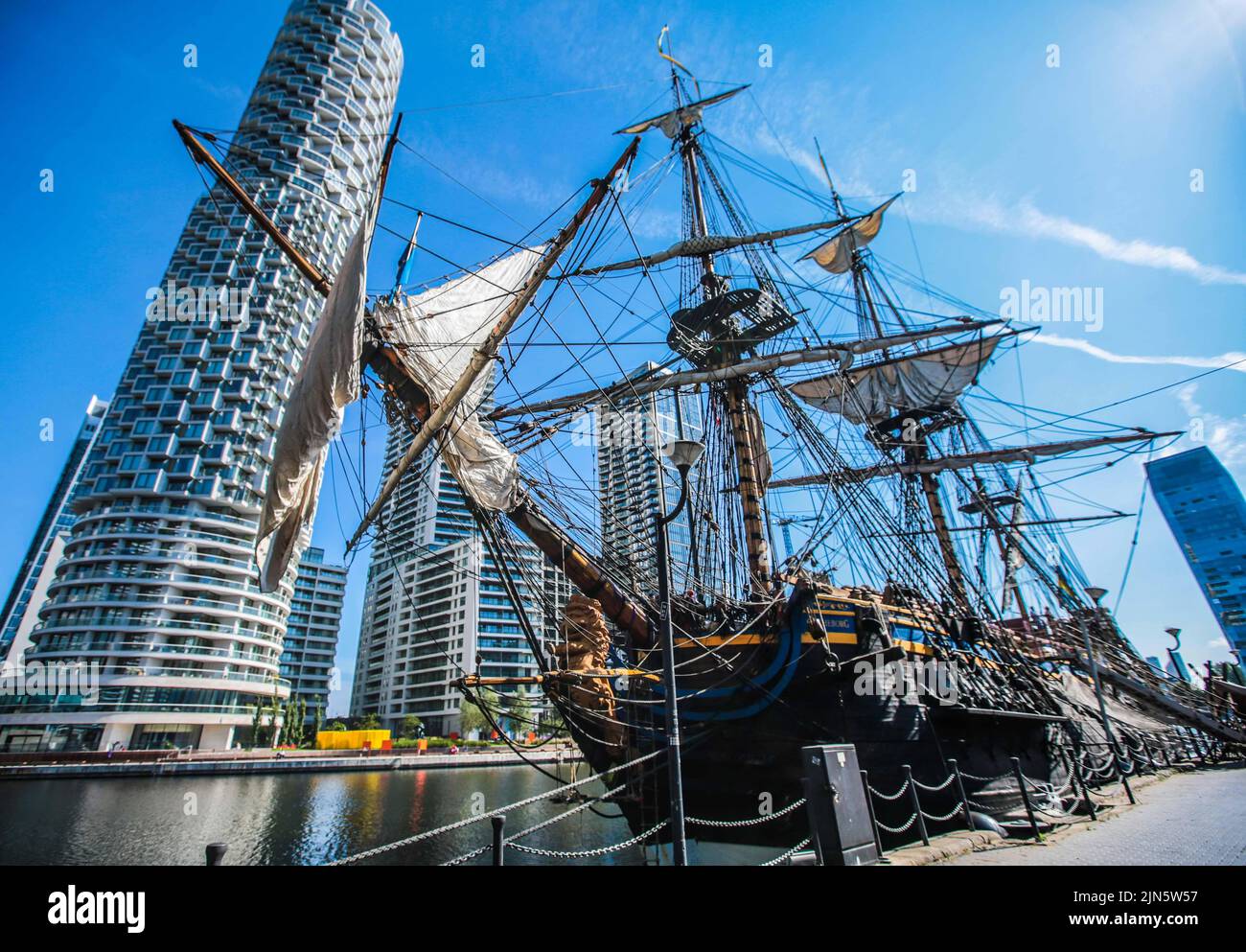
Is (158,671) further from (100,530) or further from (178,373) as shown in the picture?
(178,373)

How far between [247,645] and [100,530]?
43.6ft

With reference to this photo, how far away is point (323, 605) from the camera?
258ft

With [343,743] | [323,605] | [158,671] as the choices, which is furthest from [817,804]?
[323,605]

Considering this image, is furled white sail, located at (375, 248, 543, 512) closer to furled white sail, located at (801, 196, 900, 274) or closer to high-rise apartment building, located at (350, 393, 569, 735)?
furled white sail, located at (801, 196, 900, 274)

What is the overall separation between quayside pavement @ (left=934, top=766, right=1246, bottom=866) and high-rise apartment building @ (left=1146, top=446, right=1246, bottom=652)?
111ft

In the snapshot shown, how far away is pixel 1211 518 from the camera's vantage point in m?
33.8

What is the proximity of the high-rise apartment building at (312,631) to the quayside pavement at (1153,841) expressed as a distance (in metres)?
76.0

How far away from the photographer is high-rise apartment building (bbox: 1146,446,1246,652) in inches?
1293

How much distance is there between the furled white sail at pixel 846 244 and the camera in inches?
1073

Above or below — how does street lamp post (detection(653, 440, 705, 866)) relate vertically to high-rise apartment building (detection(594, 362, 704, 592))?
below

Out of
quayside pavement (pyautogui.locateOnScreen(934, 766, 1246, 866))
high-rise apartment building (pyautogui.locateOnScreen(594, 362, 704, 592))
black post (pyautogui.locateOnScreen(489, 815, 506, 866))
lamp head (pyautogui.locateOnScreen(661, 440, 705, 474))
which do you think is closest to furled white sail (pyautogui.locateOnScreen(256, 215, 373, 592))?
high-rise apartment building (pyautogui.locateOnScreen(594, 362, 704, 592))

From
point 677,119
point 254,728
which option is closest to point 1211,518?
point 677,119

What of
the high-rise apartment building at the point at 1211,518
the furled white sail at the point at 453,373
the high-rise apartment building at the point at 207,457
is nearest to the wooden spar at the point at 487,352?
the furled white sail at the point at 453,373

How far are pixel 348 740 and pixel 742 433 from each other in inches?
1797
